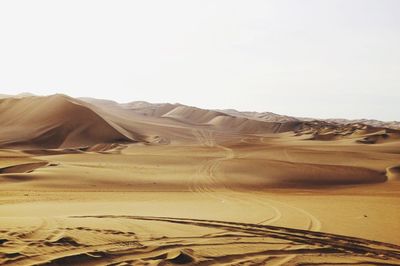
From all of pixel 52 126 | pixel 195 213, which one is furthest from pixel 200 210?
pixel 52 126

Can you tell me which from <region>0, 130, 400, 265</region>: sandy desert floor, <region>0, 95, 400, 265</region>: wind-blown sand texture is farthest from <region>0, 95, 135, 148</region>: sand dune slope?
<region>0, 130, 400, 265</region>: sandy desert floor

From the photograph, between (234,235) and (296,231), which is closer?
(234,235)

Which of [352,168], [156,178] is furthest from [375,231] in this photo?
[352,168]

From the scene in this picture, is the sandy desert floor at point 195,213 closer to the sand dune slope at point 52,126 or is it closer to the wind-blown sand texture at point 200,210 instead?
the wind-blown sand texture at point 200,210

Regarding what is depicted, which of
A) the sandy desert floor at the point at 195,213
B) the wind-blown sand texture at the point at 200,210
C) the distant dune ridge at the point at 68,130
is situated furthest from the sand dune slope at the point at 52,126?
the sandy desert floor at the point at 195,213

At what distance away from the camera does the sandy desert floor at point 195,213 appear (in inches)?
259

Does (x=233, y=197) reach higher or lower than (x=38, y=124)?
lower

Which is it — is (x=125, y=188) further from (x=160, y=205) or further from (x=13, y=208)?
(x=13, y=208)

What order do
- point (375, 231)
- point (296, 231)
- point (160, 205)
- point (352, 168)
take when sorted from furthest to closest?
point (352, 168), point (160, 205), point (375, 231), point (296, 231)

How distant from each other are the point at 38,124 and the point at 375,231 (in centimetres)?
3631

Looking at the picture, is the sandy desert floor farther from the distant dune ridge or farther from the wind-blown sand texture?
the distant dune ridge

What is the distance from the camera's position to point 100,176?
60.5 ft

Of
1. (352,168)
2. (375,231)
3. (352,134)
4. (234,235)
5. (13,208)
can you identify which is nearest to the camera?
(234,235)

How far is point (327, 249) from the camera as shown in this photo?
301 inches
